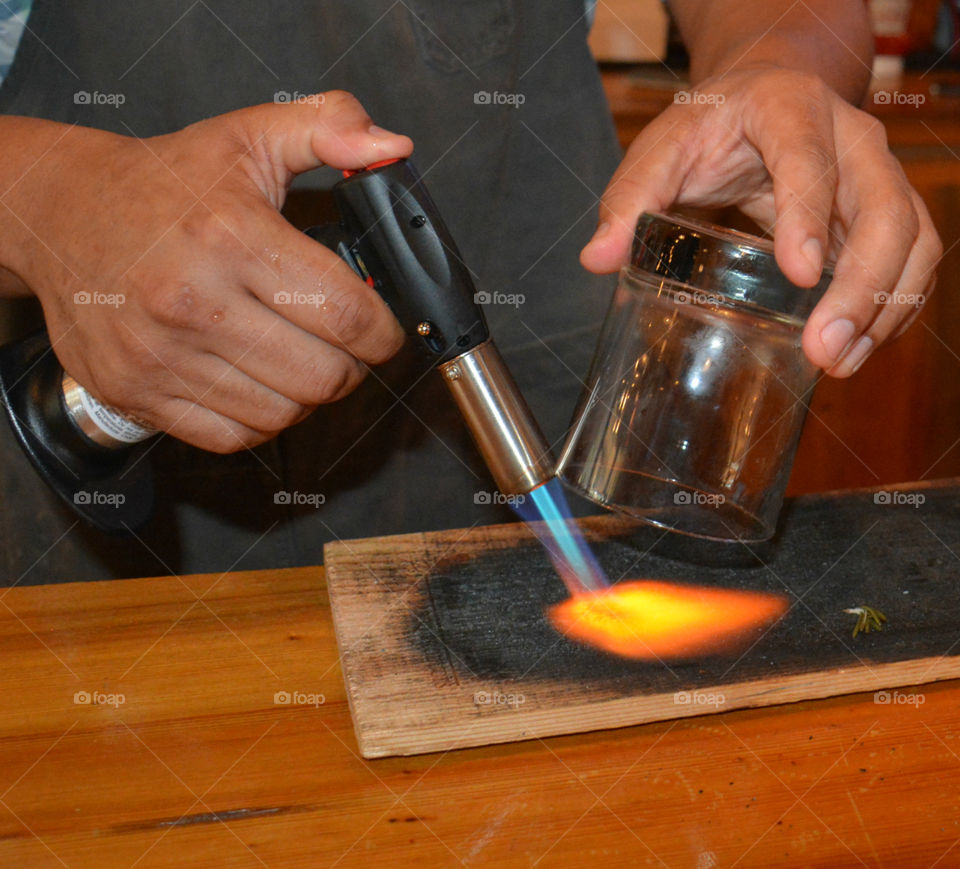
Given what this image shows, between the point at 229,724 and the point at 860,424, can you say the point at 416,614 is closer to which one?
the point at 229,724

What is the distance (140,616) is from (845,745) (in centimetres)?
55

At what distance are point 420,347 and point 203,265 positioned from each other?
0.17 metres

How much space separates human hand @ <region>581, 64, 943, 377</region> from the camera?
2.10 feet

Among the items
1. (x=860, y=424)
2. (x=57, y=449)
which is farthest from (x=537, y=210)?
(x=860, y=424)

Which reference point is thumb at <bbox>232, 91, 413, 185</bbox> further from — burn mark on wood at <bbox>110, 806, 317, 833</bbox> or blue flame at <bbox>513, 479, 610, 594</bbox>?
burn mark on wood at <bbox>110, 806, 317, 833</bbox>

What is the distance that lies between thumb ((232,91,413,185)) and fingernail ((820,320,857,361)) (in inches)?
12.5

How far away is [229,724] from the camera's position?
2.20 ft

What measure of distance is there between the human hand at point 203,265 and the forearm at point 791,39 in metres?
0.45

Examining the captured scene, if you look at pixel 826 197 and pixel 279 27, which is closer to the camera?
pixel 826 197

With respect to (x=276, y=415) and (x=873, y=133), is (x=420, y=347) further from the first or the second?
(x=873, y=133)

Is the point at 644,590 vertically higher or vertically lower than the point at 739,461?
lower

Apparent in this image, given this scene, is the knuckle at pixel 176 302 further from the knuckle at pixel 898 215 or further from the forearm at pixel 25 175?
the knuckle at pixel 898 215

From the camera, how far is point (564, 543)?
0.87 metres

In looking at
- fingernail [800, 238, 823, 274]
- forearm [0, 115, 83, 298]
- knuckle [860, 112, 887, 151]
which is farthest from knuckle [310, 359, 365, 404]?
knuckle [860, 112, 887, 151]
